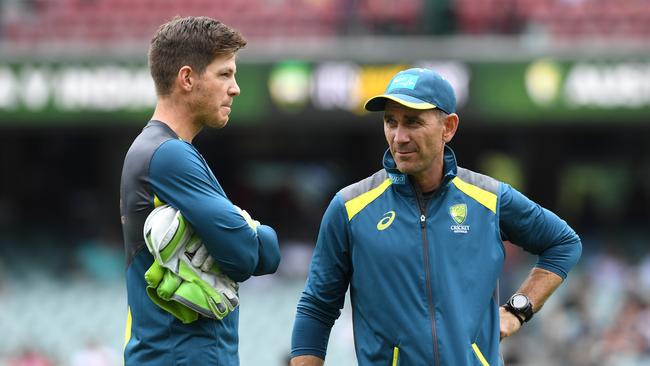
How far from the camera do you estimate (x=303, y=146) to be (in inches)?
696

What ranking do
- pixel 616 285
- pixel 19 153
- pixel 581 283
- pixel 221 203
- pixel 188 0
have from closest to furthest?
pixel 221 203, pixel 581 283, pixel 616 285, pixel 188 0, pixel 19 153

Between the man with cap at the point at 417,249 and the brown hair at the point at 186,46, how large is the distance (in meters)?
0.55

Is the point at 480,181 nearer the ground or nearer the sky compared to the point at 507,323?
nearer the sky

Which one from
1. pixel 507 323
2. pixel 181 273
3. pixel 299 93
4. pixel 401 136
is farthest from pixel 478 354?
pixel 299 93

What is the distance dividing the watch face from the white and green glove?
104 centimetres

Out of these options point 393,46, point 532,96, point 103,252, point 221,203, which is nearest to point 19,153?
point 103,252

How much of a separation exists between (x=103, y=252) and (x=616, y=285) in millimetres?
5847

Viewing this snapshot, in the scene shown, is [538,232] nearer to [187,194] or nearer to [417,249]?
[417,249]

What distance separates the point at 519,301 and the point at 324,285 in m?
0.70

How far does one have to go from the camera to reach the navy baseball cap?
4117mm

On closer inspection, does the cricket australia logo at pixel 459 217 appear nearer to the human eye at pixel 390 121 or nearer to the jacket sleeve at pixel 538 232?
the jacket sleeve at pixel 538 232

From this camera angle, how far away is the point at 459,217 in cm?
418

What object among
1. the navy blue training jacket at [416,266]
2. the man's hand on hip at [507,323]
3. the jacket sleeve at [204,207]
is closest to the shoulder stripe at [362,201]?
the navy blue training jacket at [416,266]

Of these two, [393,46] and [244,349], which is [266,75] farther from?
[244,349]
